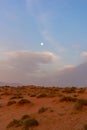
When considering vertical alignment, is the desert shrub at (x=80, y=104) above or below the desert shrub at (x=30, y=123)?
above

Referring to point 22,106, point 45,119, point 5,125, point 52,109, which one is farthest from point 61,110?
point 22,106

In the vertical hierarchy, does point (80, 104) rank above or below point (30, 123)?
above

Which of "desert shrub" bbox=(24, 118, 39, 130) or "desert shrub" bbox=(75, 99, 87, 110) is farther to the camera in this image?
"desert shrub" bbox=(75, 99, 87, 110)

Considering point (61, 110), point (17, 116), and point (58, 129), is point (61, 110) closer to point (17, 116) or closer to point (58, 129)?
point (17, 116)

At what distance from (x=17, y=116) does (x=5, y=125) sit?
2.82 m

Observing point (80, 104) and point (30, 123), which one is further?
point (80, 104)

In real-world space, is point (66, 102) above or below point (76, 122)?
above

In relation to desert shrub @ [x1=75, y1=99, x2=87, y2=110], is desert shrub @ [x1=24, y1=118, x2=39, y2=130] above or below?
below

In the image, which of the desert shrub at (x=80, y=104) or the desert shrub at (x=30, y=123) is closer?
the desert shrub at (x=30, y=123)

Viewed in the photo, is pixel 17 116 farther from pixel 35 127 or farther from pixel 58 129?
pixel 58 129

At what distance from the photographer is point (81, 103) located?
24016mm

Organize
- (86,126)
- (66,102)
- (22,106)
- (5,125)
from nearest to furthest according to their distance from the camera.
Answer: (86,126) → (5,125) → (66,102) → (22,106)

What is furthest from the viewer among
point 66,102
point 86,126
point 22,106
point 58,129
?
point 22,106

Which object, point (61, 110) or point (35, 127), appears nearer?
point (35, 127)
